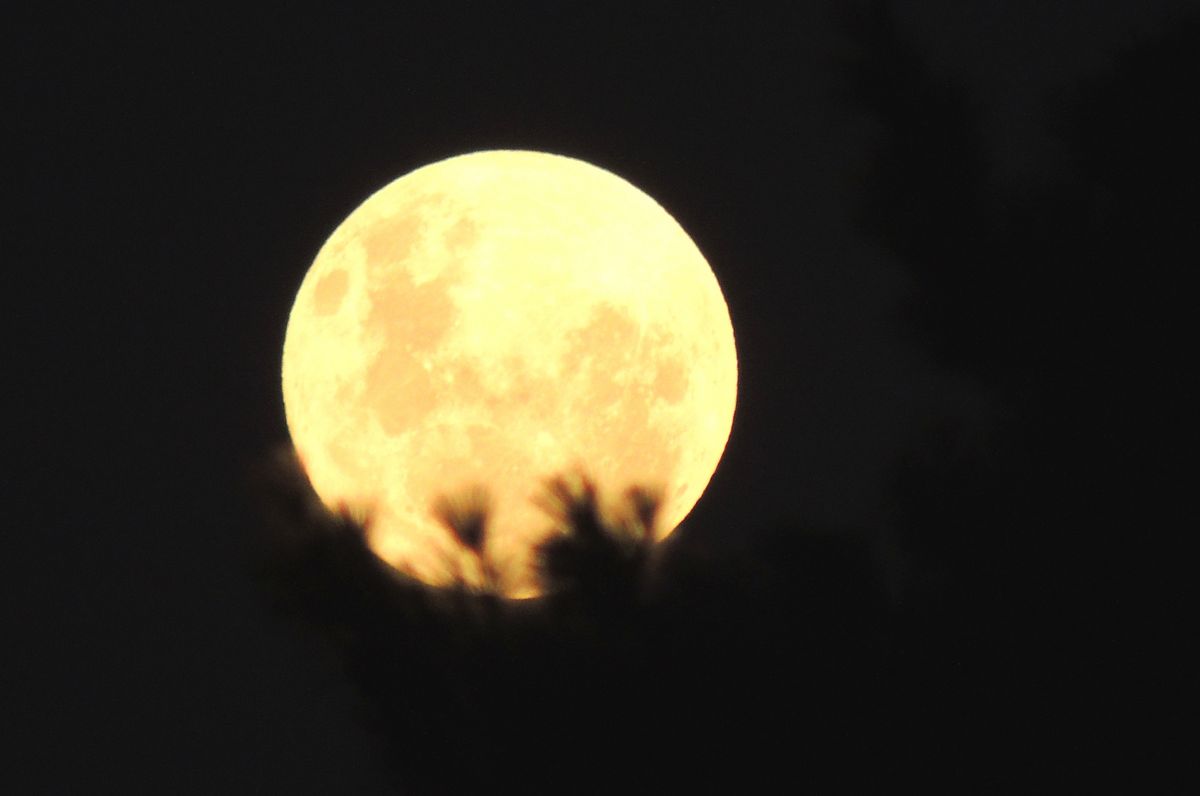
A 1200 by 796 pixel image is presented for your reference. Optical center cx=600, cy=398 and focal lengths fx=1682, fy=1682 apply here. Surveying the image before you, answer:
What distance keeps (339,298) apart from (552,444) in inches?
51.9

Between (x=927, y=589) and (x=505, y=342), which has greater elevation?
(x=505, y=342)

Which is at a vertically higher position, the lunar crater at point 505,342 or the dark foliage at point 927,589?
the lunar crater at point 505,342

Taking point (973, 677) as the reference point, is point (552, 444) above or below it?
above

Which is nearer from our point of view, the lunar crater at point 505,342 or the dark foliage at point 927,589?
the dark foliage at point 927,589

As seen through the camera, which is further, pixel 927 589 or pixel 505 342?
pixel 505 342

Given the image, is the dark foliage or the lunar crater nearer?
the dark foliage

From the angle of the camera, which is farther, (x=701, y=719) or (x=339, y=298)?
(x=339, y=298)

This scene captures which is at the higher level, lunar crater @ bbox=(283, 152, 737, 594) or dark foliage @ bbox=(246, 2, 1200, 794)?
lunar crater @ bbox=(283, 152, 737, 594)

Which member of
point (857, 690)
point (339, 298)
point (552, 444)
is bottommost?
point (857, 690)

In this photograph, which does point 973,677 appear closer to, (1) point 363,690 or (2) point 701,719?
(2) point 701,719

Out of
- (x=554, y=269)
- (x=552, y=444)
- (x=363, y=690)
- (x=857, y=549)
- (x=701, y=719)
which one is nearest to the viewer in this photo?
(x=363, y=690)

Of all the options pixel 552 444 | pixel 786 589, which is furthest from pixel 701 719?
pixel 552 444

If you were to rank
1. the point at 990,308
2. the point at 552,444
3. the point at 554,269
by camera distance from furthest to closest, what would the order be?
1. the point at 554,269
2. the point at 552,444
3. the point at 990,308

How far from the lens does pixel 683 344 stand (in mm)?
7680
